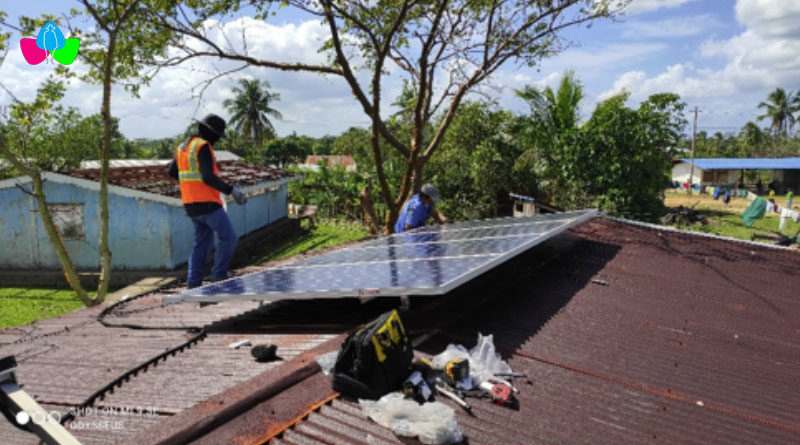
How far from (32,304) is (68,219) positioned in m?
3.44

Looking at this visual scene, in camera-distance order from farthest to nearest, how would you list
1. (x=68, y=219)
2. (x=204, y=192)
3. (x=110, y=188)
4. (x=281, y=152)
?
1. (x=281, y=152)
2. (x=68, y=219)
3. (x=110, y=188)
4. (x=204, y=192)

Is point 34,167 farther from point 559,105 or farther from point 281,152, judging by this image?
point 281,152

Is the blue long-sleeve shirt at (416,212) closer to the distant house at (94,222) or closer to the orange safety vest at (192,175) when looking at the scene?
the orange safety vest at (192,175)

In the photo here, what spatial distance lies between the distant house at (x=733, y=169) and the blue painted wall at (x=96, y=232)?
42625mm

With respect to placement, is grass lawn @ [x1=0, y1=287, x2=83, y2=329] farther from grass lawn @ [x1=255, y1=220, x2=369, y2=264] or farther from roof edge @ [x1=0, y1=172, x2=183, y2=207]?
grass lawn @ [x1=255, y1=220, x2=369, y2=264]

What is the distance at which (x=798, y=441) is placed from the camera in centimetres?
290

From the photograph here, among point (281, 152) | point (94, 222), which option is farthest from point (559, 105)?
point (281, 152)

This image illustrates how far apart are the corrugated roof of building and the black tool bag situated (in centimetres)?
14

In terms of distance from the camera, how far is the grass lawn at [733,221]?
23484 mm

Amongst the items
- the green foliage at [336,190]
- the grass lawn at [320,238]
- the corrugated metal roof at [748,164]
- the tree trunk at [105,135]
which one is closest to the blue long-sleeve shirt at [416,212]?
the tree trunk at [105,135]

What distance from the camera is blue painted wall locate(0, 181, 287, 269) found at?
17656 mm

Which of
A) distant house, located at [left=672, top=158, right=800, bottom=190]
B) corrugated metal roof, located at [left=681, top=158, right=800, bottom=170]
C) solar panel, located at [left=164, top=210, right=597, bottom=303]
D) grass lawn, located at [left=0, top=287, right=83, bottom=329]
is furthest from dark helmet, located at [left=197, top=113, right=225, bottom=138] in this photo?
corrugated metal roof, located at [left=681, top=158, right=800, bottom=170]

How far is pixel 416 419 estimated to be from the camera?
249 cm

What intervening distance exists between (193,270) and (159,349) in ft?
7.69
